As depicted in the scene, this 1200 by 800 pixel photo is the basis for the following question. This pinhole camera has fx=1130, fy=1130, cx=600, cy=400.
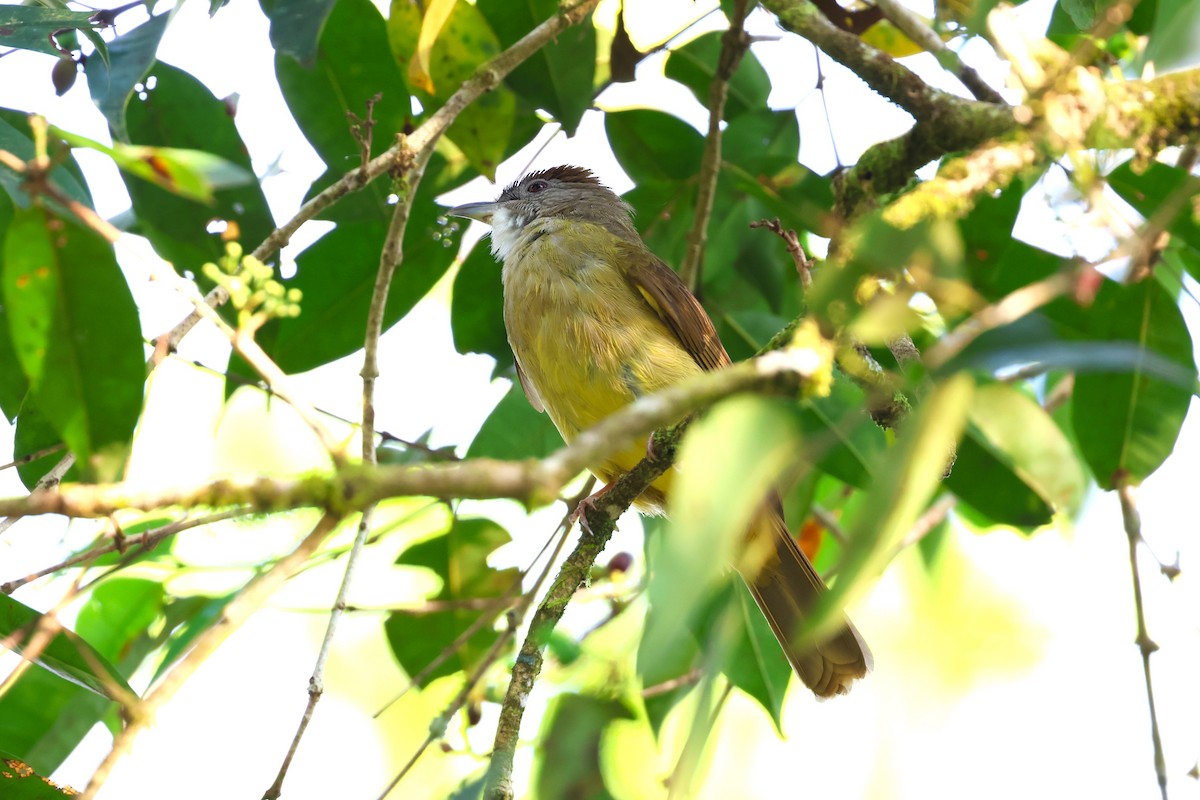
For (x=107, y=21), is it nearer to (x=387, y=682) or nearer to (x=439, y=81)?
(x=439, y=81)

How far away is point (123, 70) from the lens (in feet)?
8.55

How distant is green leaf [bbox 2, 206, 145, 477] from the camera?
2.02 m

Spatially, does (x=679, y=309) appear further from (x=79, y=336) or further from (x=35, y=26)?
(x=79, y=336)

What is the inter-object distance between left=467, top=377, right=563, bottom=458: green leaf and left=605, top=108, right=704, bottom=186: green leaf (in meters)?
0.96

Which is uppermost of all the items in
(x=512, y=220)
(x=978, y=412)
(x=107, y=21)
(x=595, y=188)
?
(x=595, y=188)

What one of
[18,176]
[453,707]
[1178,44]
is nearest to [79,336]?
[18,176]

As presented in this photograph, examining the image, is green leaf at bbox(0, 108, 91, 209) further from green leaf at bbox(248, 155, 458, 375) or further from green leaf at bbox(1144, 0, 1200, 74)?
green leaf at bbox(1144, 0, 1200, 74)

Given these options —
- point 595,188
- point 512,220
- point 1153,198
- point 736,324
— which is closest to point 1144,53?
point 1153,198

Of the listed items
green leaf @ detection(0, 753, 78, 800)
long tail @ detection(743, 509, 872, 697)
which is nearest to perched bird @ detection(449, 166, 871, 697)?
long tail @ detection(743, 509, 872, 697)

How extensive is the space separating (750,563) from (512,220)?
2.29 m

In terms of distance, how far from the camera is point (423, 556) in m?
4.09

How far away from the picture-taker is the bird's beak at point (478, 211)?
190 inches

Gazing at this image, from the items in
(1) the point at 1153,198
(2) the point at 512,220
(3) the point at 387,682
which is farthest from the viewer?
(3) the point at 387,682

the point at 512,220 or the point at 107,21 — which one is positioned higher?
the point at 512,220
